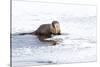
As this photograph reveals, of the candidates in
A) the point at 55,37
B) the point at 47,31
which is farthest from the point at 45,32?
the point at 55,37

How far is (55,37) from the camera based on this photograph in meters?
2.38

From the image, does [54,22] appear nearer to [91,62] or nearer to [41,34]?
[41,34]

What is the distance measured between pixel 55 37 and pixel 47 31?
0.12 meters

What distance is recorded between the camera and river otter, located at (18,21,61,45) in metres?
2.30

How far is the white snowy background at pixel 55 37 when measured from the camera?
2229 millimetres

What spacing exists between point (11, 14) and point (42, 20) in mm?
358

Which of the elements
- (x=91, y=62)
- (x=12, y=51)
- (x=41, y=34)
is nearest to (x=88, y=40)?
(x=91, y=62)

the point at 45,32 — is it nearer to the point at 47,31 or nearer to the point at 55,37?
the point at 47,31

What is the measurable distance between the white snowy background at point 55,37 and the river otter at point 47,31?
0.04 metres

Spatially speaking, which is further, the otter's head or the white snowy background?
the otter's head

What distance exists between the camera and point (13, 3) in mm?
2207

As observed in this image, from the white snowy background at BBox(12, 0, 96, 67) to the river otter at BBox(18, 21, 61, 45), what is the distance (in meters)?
0.04

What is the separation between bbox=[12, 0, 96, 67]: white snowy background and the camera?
2.23 meters

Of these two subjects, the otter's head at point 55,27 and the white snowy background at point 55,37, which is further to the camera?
the otter's head at point 55,27
